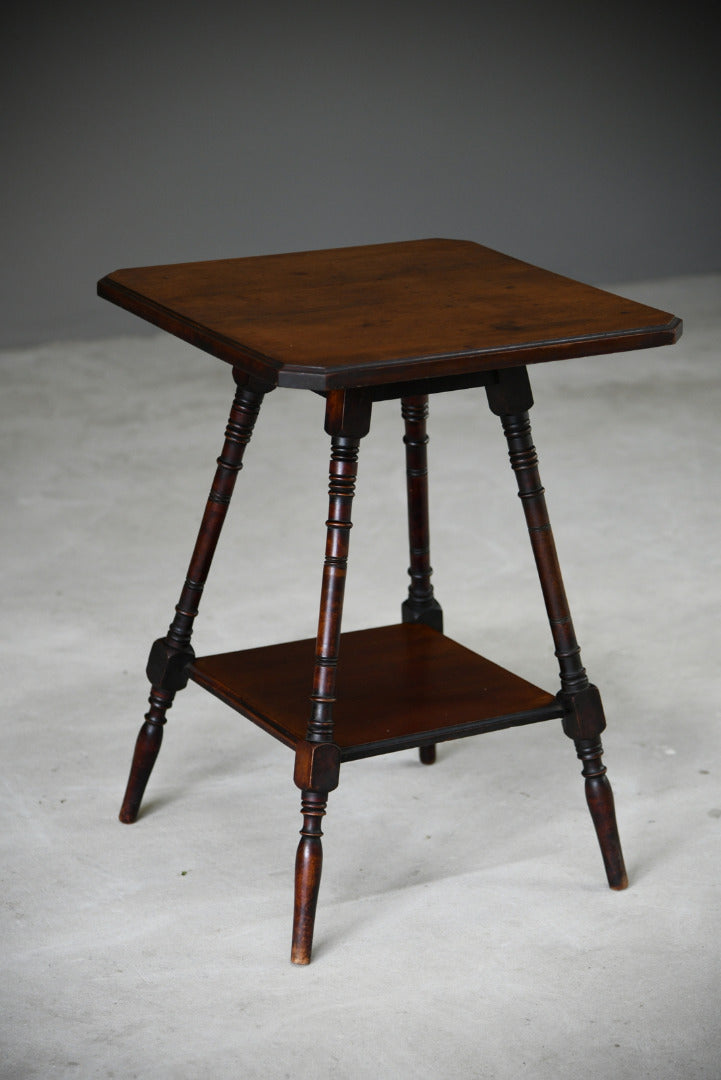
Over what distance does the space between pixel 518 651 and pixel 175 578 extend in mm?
976

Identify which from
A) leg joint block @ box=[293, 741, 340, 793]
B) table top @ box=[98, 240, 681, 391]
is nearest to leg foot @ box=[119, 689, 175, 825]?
leg joint block @ box=[293, 741, 340, 793]

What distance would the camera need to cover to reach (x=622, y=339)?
234cm

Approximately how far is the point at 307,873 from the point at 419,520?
2.82 ft

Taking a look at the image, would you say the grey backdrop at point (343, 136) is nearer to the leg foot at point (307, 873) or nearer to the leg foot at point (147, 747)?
the leg foot at point (147, 747)

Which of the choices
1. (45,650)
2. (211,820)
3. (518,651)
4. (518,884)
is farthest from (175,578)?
(518,884)

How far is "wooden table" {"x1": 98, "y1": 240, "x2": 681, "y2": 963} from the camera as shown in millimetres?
2297

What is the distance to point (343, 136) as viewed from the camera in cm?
763

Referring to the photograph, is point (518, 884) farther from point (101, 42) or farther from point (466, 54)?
point (466, 54)

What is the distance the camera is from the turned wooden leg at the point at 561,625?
8.29 ft

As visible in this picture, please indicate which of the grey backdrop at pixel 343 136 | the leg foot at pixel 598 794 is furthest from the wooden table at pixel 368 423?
the grey backdrop at pixel 343 136

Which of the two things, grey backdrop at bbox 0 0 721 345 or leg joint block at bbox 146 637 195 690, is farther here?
grey backdrop at bbox 0 0 721 345

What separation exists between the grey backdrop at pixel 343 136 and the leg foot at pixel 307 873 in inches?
196

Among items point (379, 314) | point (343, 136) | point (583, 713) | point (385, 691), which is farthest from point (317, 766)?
point (343, 136)

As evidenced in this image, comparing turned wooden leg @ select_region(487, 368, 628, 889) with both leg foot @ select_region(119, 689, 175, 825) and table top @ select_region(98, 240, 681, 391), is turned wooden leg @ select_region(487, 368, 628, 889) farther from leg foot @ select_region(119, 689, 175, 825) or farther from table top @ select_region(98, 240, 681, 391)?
leg foot @ select_region(119, 689, 175, 825)
